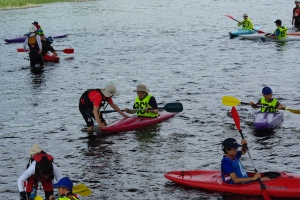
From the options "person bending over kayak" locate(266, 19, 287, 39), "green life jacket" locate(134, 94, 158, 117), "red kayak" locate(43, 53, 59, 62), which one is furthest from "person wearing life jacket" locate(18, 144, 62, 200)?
"person bending over kayak" locate(266, 19, 287, 39)

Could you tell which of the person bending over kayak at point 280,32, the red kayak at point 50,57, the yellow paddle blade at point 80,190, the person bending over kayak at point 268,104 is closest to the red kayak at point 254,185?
the yellow paddle blade at point 80,190

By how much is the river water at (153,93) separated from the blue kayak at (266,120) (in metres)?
0.24

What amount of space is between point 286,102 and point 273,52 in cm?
960

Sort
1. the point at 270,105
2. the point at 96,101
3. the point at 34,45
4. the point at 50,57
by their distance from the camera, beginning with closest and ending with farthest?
the point at 96,101
the point at 270,105
the point at 34,45
the point at 50,57

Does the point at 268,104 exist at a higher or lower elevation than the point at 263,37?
lower

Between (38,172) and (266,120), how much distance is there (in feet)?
23.5

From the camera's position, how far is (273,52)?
27141 millimetres

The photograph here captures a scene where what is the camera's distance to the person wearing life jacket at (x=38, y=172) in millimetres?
9156

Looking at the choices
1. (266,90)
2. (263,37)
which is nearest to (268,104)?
(266,90)

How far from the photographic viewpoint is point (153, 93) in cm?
2044

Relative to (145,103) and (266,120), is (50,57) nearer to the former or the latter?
(145,103)

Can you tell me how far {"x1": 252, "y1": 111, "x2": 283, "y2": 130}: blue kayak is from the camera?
1452 cm

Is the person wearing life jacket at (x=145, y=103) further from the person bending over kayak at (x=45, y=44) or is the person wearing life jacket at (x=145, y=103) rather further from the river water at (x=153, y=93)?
the person bending over kayak at (x=45, y=44)

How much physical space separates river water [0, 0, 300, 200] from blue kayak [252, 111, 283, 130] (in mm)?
235
